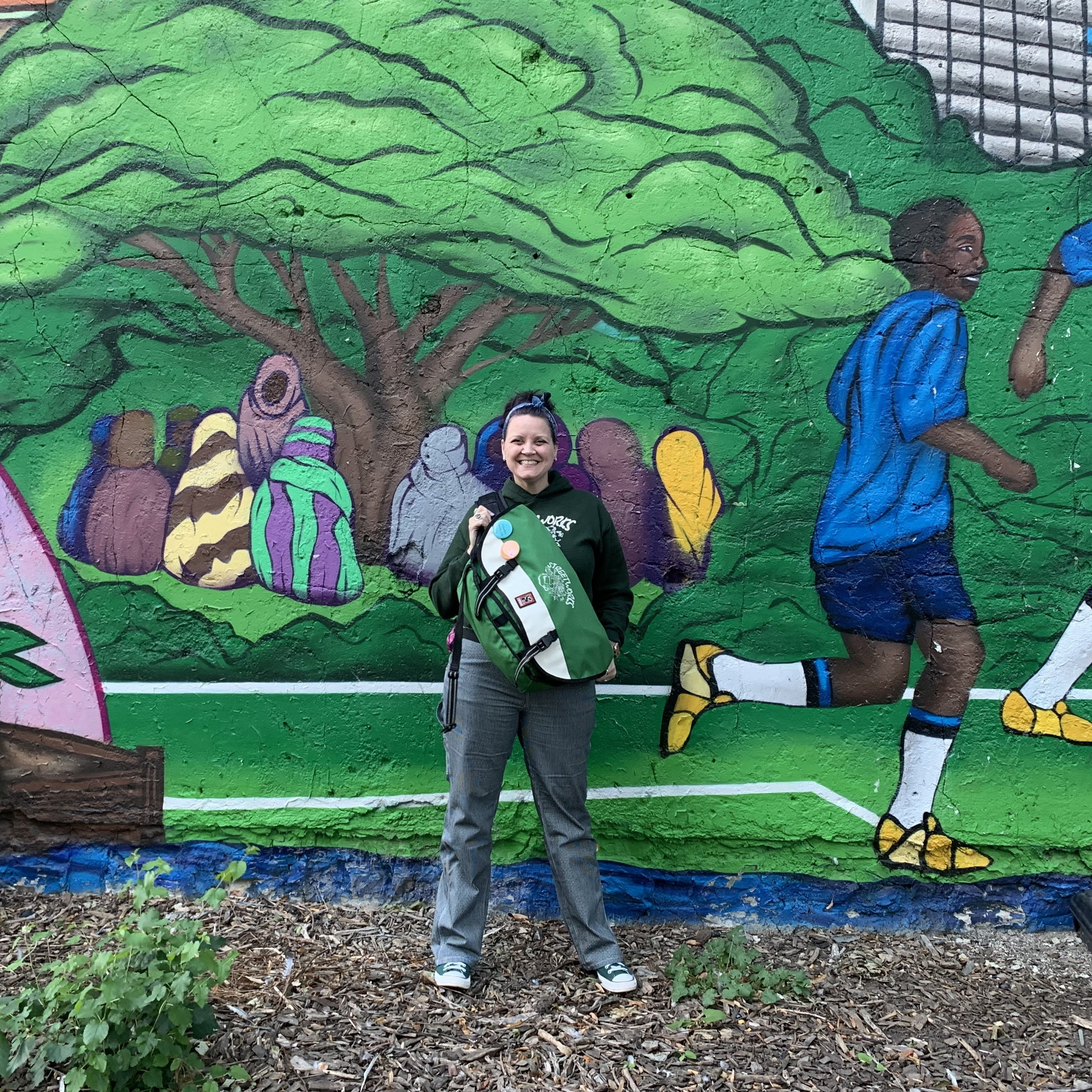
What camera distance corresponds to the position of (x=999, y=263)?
10.7 feet

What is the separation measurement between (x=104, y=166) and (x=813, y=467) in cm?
284

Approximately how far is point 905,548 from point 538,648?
151cm

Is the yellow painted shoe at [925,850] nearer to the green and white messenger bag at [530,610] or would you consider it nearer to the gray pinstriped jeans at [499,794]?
the gray pinstriped jeans at [499,794]

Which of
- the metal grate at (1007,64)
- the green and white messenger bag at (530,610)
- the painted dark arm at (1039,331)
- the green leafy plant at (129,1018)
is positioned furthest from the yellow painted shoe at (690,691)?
the metal grate at (1007,64)

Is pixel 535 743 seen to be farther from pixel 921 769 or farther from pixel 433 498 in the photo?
pixel 921 769

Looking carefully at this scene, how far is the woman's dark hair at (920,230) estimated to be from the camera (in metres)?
3.27

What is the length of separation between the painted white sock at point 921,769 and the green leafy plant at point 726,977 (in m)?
0.76

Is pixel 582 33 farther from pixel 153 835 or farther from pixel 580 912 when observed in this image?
pixel 153 835

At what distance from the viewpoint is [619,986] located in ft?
9.36

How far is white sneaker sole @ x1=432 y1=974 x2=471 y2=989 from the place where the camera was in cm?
282

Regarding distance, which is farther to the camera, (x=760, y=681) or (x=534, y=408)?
(x=760, y=681)

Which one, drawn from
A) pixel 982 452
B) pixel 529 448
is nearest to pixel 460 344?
pixel 529 448

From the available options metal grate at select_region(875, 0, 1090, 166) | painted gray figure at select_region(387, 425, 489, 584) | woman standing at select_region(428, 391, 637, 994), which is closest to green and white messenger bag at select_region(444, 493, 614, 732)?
woman standing at select_region(428, 391, 637, 994)

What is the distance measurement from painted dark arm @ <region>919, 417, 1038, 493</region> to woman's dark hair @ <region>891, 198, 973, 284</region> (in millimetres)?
558
